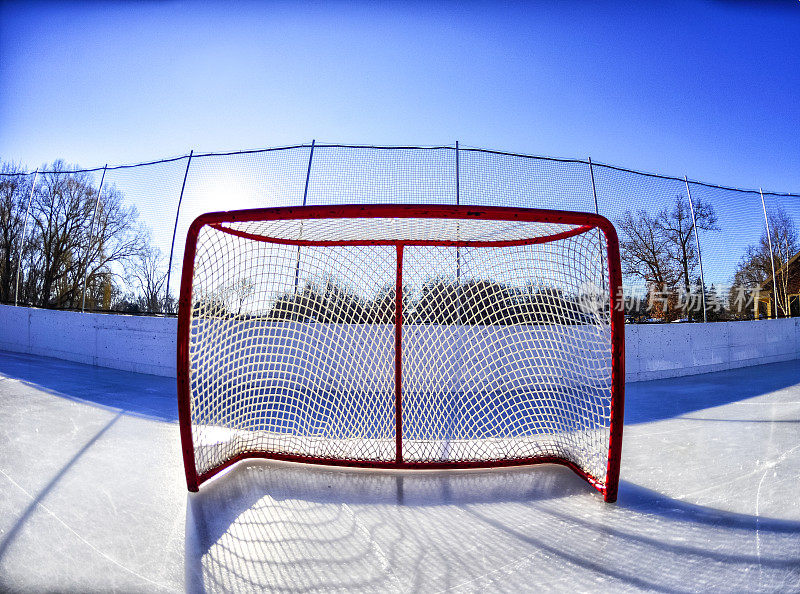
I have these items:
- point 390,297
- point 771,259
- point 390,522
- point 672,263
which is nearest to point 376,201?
point 390,297

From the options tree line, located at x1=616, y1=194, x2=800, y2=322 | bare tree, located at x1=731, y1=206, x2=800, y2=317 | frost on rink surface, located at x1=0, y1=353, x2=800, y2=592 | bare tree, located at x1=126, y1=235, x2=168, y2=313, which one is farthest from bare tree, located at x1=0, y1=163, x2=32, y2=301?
bare tree, located at x1=731, y1=206, x2=800, y2=317

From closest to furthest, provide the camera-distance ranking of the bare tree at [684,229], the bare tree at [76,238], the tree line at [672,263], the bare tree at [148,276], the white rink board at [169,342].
Answer: the white rink board at [169,342] < the bare tree at [148,276] < the tree line at [672,263] < the bare tree at [684,229] < the bare tree at [76,238]

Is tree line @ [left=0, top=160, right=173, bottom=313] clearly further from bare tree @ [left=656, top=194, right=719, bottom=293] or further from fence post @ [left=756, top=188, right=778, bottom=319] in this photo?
fence post @ [left=756, top=188, right=778, bottom=319]

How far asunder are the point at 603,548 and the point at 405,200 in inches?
174

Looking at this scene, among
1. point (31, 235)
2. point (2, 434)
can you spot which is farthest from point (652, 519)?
point (31, 235)

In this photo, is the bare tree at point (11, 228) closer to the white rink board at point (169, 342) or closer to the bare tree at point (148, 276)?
the white rink board at point (169, 342)

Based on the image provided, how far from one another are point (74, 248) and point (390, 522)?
8.23 m

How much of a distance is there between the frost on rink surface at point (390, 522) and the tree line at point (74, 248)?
369cm

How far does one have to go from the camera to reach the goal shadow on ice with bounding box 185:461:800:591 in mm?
1476

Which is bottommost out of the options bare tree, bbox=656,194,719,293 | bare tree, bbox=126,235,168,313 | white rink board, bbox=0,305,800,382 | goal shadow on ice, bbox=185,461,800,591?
goal shadow on ice, bbox=185,461,800,591

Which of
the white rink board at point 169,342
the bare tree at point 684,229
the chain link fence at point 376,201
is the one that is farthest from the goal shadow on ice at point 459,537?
the bare tree at point 684,229

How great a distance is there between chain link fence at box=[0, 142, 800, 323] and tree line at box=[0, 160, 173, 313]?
0.03 meters

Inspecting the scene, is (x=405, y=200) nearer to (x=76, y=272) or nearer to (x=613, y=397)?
(x=613, y=397)

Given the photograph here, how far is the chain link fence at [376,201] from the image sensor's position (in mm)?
5555
